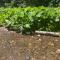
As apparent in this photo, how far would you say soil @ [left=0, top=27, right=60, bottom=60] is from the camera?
6.61 meters

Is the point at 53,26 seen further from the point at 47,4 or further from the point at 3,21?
the point at 47,4

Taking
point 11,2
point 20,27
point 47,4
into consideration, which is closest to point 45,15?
point 20,27

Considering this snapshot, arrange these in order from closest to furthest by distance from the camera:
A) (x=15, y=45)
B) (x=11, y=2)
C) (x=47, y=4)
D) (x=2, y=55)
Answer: (x=2, y=55) < (x=15, y=45) < (x=47, y=4) < (x=11, y=2)

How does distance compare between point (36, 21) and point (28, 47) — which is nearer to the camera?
point (28, 47)

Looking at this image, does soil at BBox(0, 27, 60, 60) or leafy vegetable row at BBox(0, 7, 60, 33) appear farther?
leafy vegetable row at BBox(0, 7, 60, 33)

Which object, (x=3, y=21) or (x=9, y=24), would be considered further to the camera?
(x=3, y=21)

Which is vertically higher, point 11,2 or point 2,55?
point 2,55

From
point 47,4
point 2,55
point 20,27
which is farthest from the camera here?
point 47,4

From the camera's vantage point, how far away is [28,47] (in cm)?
734

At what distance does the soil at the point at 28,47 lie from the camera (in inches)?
260

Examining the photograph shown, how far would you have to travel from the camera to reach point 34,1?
18781 mm

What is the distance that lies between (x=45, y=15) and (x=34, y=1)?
9628mm

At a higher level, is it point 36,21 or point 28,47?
point 36,21

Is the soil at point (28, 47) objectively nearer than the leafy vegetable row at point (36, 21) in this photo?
Yes
